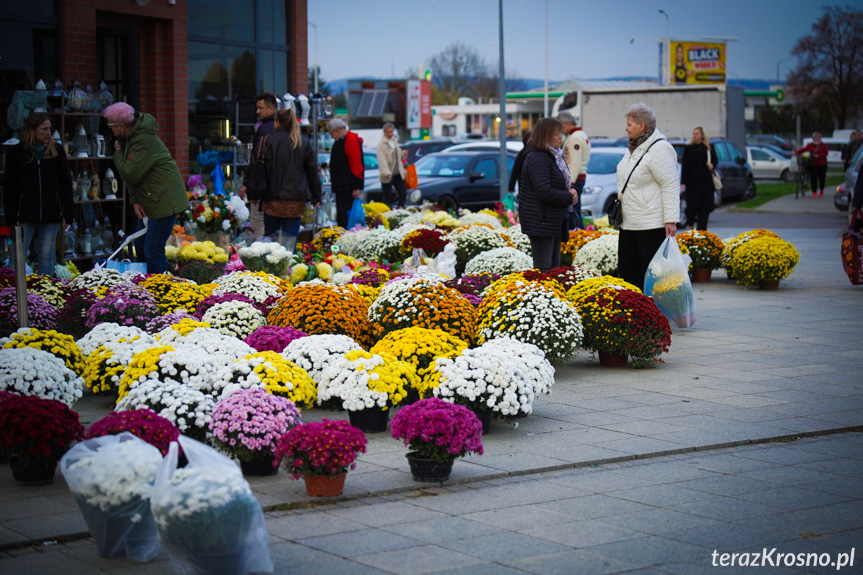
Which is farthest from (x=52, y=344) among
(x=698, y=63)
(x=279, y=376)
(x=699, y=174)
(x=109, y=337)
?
(x=698, y=63)

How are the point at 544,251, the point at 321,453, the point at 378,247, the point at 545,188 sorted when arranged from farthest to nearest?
the point at 378,247 → the point at 544,251 → the point at 545,188 → the point at 321,453

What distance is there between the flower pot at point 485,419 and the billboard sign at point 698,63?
74800 mm

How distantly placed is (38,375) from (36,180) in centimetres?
438

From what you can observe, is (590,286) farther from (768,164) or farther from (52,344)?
(768,164)

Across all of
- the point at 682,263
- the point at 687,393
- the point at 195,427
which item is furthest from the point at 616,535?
the point at 682,263

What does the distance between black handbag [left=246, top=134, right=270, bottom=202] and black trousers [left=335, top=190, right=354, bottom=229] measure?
3373mm

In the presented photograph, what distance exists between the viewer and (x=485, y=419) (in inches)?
248

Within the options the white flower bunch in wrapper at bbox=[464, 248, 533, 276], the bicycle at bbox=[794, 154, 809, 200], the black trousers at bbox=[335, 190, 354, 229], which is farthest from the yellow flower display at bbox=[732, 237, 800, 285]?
the bicycle at bbox=[794, 154, 809, 200]

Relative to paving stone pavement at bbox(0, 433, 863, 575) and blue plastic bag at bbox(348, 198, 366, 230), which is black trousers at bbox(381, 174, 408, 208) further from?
paving stone pavement at bbox(0, 433, 863, 575)

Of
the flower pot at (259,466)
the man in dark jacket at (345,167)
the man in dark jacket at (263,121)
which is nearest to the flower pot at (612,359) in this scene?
the flower pot at (259,466)

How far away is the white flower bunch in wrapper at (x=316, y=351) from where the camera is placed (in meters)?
6.56

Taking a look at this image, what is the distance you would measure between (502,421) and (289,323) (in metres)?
2.22

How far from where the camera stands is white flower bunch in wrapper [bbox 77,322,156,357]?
708 cm

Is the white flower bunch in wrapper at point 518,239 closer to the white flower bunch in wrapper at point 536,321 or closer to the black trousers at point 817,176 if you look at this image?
the white flower bunch in wrapper at point 536,321
